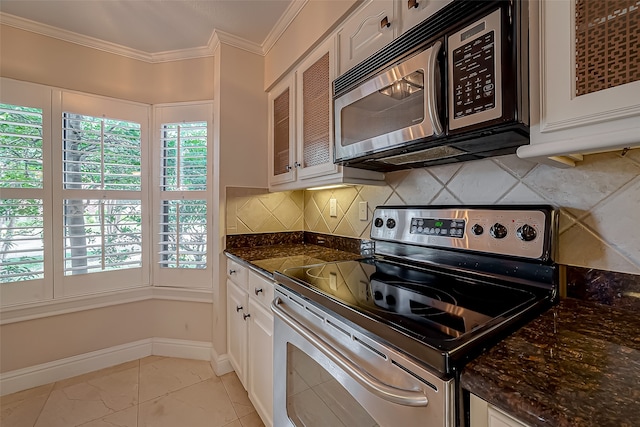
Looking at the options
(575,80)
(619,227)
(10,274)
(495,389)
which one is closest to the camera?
(495,389)

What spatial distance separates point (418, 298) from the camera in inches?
35.4

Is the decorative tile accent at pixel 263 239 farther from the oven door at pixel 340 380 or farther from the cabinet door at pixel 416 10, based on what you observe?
the cabinet door at pixel 416 10

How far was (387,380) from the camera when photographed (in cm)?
67

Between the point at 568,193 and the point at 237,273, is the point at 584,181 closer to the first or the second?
the point at 568,193

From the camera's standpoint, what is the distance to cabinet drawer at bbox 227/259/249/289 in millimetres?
1651

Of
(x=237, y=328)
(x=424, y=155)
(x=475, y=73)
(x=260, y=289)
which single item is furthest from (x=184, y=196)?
(x=475, y=73)

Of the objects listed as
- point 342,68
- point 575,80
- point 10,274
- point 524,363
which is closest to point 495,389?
point 524,363

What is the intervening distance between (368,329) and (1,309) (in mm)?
2505

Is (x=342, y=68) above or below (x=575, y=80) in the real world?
above

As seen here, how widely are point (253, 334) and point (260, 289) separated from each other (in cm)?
31

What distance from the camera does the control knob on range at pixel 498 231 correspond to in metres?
0.99

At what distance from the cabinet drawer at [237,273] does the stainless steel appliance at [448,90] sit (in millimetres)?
972

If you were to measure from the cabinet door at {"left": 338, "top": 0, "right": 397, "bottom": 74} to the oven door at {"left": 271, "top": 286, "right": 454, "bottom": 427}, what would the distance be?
1.10 m

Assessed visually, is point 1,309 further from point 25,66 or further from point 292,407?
point 292,407
